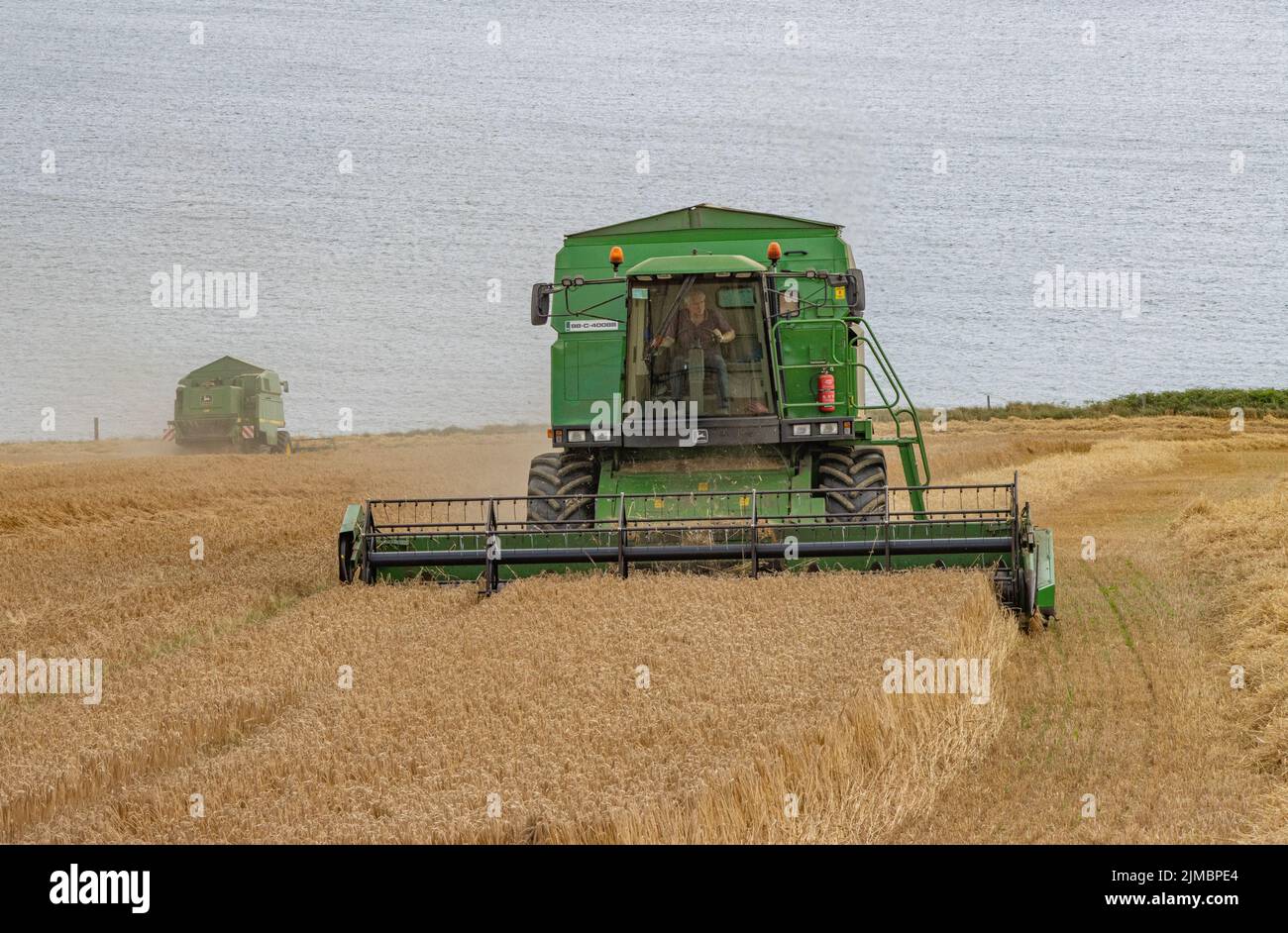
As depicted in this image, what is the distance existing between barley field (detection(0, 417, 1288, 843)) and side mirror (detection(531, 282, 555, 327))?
254 centimetres

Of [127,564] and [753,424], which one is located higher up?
[753,424]

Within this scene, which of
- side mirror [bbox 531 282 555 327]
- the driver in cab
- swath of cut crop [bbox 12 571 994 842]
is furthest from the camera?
the driver in cab

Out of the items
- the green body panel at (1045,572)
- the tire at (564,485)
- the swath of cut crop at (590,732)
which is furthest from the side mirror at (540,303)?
the green body panel at (1045,572)

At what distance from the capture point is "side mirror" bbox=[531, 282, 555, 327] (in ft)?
36.7

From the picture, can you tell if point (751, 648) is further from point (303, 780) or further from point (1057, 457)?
point (1057, 457)

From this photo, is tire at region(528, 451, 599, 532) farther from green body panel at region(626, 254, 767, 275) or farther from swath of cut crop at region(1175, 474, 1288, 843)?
swath of cut crop at region(1175, 474, 1288, 843)

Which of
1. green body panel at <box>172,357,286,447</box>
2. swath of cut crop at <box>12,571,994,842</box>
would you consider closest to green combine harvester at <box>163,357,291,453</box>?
green body panel at <box>172,357,286,447</box>

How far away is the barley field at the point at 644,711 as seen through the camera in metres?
4.70

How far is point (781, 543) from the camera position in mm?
9602

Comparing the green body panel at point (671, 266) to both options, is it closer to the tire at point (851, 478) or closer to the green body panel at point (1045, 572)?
the tire at point (851, 478)

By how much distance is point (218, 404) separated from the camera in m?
36.2

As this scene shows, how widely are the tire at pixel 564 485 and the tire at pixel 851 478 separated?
6.21 ft
